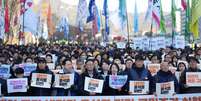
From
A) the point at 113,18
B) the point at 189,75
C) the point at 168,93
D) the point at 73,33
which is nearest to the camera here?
the point at 168,93

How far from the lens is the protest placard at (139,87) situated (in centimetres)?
1156

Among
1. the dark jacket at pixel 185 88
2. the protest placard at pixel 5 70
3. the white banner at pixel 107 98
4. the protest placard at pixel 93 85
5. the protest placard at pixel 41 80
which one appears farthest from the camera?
the protest placard at pixel 5 70

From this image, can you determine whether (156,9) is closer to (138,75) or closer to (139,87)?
(138,75)

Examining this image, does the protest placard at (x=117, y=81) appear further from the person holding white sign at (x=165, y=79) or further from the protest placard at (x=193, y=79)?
the protest placard at (x=193, y=79)

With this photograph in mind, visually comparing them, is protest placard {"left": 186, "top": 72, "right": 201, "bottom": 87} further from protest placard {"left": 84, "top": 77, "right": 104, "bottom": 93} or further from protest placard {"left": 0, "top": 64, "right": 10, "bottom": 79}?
protest placard {"left": 0, "top": 64, "right": 10, "bottom": 79}

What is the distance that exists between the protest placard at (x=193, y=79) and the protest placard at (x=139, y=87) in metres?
1.11

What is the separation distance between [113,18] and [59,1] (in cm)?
9991

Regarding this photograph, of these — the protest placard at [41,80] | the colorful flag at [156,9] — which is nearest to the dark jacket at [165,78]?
the protest placard at [41,80]

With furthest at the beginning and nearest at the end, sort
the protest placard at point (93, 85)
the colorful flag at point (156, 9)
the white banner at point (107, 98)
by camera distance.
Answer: the colorful flag at point (156, 9)
the protest placard at point (93, 85)
the white banner at point (107, 98)

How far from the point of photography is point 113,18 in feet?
157

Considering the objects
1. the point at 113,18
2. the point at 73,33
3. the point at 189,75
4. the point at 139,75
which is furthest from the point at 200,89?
the point at 73,33

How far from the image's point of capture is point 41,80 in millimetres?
11820

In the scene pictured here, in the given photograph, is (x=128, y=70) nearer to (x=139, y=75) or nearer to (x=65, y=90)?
(x=139, y=75)

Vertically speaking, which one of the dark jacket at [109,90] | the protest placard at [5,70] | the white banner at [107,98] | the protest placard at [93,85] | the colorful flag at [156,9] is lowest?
the white banner at [107,98]
